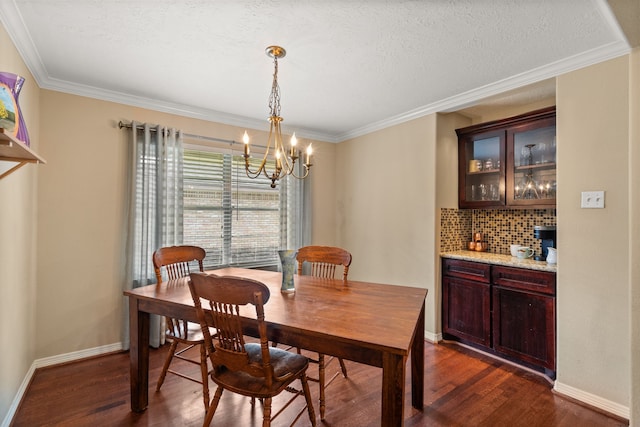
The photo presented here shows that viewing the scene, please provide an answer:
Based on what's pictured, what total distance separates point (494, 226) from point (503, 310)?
101 centimetres

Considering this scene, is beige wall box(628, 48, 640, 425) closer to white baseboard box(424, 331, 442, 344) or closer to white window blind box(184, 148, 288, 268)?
white baseboard box(424, 331, 442, 344)

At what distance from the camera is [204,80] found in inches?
109

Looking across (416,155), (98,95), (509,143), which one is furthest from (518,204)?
(98,95)

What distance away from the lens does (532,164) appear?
2.91 m

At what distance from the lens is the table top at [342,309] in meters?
1.37

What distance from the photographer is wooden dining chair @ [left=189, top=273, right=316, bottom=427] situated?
1450 millimetres

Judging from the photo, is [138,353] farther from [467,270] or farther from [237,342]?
[467,270]

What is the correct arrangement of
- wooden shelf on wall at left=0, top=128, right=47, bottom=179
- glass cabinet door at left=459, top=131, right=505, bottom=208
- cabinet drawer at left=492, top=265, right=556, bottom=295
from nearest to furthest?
wooden shelf on wall at left=0, top=128, right=47, bottom=179 → cabinet drawer at left=492, top=265, right=556, bottom=295 → glass cabinet door at left=459, top=131, right=505, bottom=208

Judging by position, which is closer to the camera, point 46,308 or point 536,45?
point 536,45

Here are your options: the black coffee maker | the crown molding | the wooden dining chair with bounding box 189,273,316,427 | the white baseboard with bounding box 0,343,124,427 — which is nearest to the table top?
the wooden dining chair with bounding box 189,273,316,427

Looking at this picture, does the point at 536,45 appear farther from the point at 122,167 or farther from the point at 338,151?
the point at 122,167

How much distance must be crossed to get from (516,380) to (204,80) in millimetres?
3503

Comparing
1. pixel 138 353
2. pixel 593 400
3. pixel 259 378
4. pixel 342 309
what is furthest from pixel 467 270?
pixel 138 353

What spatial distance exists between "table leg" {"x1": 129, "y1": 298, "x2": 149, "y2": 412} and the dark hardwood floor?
101mm
